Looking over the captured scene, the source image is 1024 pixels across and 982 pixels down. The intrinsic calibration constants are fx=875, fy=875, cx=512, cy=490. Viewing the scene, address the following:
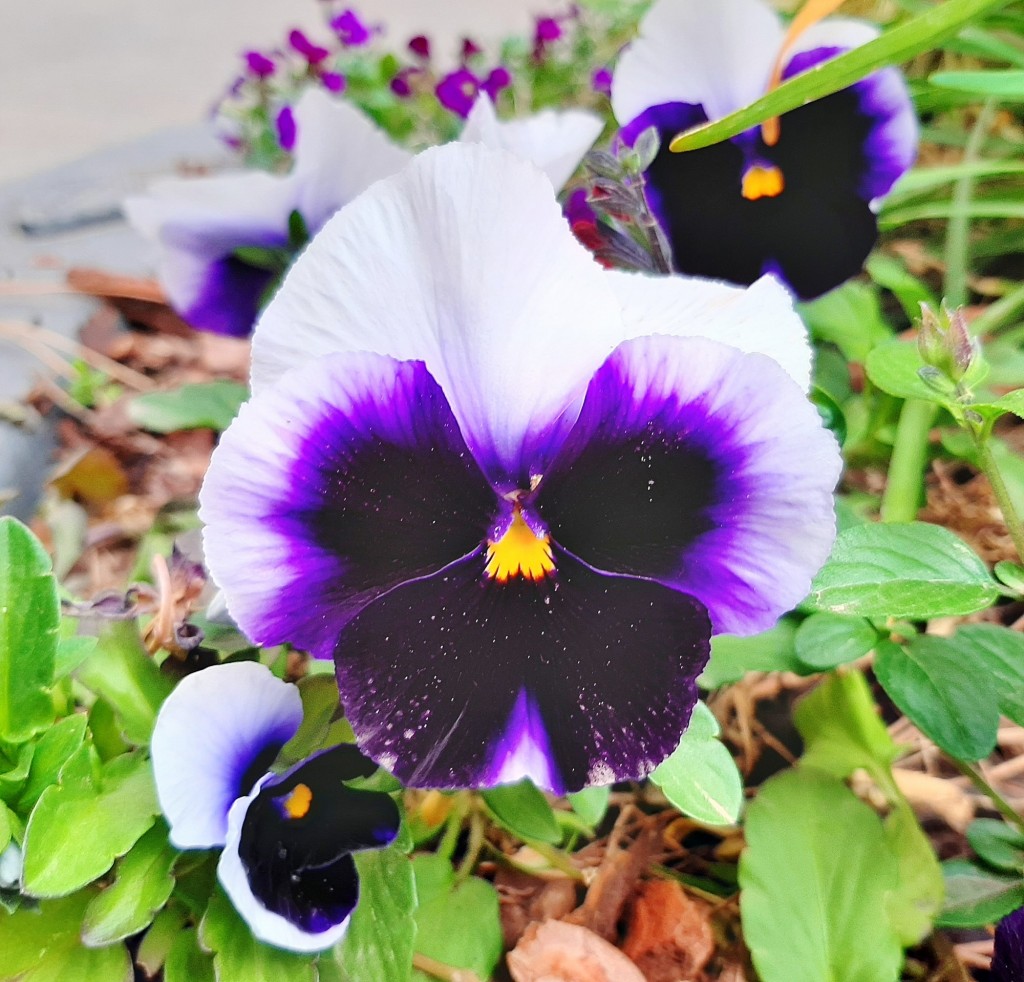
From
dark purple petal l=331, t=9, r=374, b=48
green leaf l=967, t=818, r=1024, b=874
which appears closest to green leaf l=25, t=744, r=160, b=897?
green leaf l=967, t=818, r=1024, b=874

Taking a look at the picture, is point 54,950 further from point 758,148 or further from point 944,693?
point 758,148

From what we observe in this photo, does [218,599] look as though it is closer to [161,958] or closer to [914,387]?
[161,958]

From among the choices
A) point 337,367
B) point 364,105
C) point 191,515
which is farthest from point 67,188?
point 337,367

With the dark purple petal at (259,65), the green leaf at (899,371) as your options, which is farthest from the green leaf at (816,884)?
the dark purple petal at (259,65)

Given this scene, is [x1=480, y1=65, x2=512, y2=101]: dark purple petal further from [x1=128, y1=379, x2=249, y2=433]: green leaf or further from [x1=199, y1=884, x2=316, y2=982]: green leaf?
[x1=199, y1=884, x2=316, y2=982]: green leaf

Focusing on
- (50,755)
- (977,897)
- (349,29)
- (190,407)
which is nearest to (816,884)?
(977,897)

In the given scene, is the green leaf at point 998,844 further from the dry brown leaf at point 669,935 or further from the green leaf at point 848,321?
the green leaf at point 848,321
